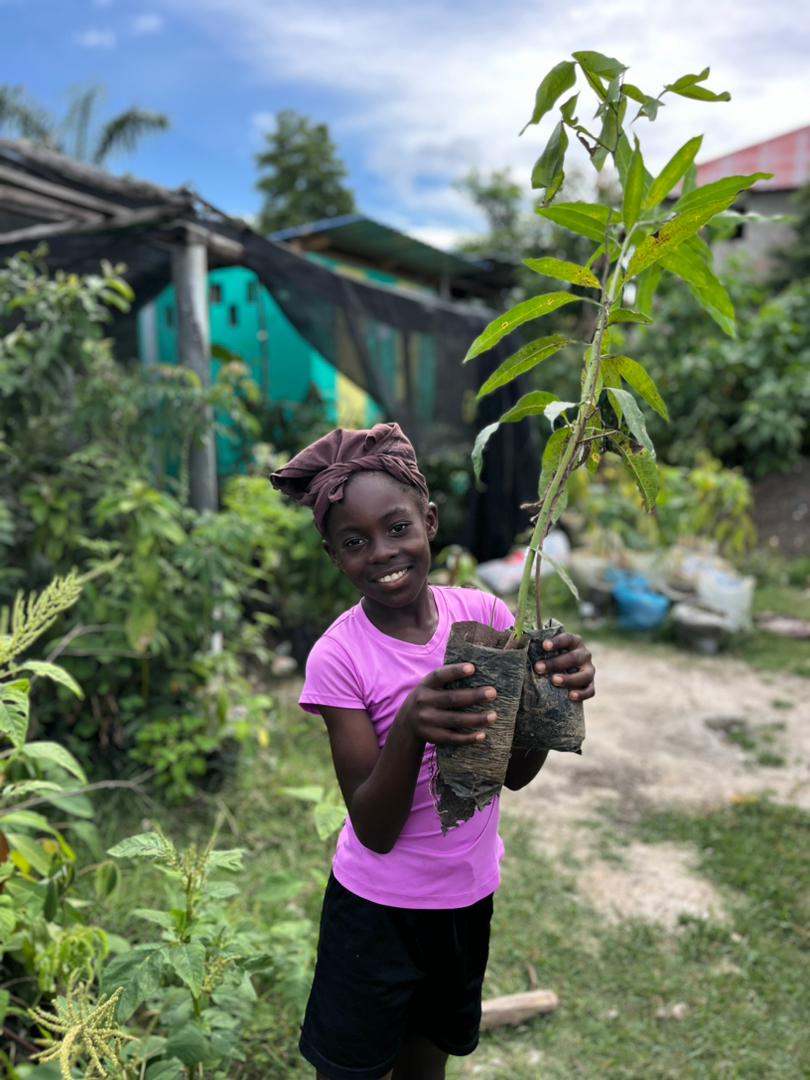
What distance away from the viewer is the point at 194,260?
11.9 ft

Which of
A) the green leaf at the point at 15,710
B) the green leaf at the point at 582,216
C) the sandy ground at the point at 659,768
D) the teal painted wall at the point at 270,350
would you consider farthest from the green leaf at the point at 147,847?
the teal painted wall at the point at 270,350

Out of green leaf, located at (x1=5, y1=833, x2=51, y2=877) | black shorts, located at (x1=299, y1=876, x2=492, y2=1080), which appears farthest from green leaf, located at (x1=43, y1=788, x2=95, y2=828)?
black shorts, located at (x1=299, y1=876, x2=492, y2=1080)

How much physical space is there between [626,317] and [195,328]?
284 centimetres

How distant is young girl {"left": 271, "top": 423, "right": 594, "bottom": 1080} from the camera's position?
1201 mm

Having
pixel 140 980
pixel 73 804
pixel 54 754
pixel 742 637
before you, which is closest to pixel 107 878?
pixel 73 804

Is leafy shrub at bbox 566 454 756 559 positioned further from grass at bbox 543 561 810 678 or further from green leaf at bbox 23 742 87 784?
green leaf at bbox 23 742 87 784

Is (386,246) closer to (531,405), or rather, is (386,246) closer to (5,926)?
(531,405)

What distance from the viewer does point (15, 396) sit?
10.0 ft

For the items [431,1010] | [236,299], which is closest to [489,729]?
[431,1010]

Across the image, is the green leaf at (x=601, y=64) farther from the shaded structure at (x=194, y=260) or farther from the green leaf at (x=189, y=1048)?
the shaded structure at (x=194, y=260)

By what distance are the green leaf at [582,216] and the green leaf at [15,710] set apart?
110 centimetres

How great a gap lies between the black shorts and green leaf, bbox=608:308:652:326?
0.93 m

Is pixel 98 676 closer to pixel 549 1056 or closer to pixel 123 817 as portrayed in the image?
pixel 123 817

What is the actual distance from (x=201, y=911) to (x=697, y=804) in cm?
260
